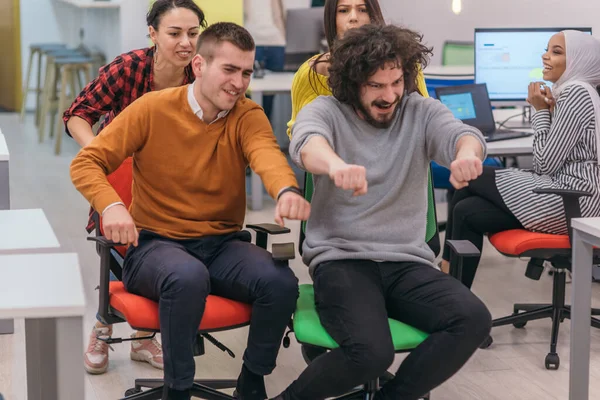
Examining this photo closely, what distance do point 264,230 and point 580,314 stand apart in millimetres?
943

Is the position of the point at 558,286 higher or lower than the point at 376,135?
lower

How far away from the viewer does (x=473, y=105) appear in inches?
168

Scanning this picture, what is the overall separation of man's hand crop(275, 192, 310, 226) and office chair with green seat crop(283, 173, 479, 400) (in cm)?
28

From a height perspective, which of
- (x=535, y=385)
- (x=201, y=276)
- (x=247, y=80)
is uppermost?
(x=247, y=80)

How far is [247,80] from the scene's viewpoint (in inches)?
102

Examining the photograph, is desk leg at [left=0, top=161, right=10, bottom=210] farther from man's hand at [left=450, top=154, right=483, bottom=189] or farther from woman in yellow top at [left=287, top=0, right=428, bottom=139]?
man's hand at [left=450, top=154, right=483, bottom=189]

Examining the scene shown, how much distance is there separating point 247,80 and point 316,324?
721 mm

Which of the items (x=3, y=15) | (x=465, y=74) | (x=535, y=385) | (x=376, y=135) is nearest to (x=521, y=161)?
(x=465, y=74)

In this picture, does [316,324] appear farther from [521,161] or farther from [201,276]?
[521,161]

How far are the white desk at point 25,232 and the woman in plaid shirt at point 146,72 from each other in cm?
45

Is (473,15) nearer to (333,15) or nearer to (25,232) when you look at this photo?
(333,15)

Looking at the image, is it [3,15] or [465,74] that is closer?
[465,74]

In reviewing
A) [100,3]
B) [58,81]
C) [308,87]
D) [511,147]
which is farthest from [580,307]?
[58,81]

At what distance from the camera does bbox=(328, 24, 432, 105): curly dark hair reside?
8.04ft
